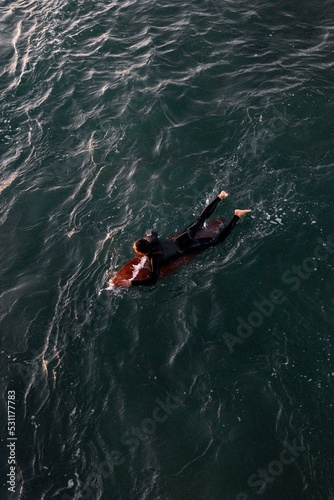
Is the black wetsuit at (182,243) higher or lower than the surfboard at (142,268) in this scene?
higher

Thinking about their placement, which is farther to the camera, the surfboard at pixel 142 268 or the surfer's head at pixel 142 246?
the surfboard at pixel 142 268

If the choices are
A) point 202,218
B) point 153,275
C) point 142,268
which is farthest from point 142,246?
point 202,218

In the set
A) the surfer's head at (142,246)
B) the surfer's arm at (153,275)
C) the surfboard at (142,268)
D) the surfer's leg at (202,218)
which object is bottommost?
the surfboard at (142,268)

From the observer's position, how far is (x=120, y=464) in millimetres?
9133

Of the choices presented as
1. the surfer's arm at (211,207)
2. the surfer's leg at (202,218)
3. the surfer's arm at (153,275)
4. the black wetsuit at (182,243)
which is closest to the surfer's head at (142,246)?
the black wetsuit at (182,243)

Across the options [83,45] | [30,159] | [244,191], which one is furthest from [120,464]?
[83,45]

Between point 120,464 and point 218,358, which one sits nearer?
point 120,464

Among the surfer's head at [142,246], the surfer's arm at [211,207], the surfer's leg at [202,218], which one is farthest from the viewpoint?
the surfer's arm at [211,207]

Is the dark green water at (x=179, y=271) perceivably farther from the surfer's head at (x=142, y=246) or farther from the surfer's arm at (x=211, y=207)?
the surfer's head at (x=142, y=246)

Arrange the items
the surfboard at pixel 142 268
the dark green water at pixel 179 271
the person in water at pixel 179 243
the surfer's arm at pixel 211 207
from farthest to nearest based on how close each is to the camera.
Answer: the surfer's arm at pixel 211 207, the surfboard at pixel 142 268, the person in water at pixel 179 243, the dark green water at pixel 179 271

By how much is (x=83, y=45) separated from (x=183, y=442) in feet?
52.8

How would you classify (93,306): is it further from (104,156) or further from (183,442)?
(104,156)

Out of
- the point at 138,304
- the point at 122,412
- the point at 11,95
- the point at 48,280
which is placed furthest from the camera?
the point at 11,95

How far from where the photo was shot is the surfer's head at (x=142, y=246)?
1035 centimetres
